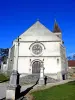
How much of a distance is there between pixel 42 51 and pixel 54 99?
2391 centimetres

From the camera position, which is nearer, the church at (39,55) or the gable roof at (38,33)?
the church at (39,55)

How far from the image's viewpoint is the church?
35.1 m

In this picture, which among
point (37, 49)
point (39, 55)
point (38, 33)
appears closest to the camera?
point (39, 55)

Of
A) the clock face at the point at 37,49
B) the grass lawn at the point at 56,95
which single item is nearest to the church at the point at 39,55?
the clock face at the point at 37,49

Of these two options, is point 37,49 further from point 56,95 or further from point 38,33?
point 56,95

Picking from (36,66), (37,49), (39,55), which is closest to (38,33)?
(37,49)

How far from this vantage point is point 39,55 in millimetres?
36031

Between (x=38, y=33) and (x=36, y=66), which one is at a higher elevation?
(x=38, y=33)

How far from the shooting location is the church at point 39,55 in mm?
35062

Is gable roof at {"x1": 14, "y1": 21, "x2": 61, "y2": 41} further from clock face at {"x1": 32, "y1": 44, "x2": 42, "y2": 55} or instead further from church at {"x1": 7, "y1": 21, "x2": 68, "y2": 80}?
clock face at {"x1": 32, "y1": 44, "x2": 42, "y2": 55}

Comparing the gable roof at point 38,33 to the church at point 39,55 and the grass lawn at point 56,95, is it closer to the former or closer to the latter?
the church at point 39,55

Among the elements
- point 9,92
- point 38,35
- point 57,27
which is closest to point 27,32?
point 38,35

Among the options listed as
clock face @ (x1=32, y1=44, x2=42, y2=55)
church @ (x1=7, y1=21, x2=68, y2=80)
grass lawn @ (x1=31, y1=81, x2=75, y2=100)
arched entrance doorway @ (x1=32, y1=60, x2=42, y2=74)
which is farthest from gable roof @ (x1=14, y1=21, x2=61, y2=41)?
grass lawn @ (x1=31, y1=81, x2=75, y2=100)

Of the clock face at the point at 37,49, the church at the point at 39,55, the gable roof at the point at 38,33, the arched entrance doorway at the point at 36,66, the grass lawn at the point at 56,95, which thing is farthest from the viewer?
the gable roof at the point at 38,33
